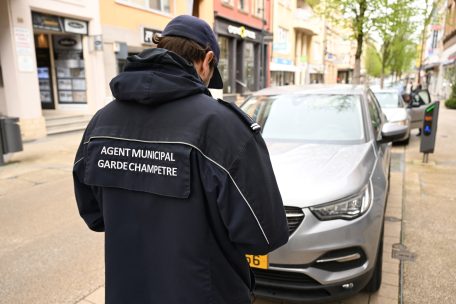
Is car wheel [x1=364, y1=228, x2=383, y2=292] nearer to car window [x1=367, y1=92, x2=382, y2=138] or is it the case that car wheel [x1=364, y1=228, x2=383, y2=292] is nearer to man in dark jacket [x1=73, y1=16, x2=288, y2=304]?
car window [x1=367, y1=92, x2=382, y2=138]

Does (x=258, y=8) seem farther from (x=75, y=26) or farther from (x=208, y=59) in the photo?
(x=208, y=59)

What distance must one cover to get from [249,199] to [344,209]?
163 centimetres

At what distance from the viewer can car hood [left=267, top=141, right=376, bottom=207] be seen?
272 centimetres

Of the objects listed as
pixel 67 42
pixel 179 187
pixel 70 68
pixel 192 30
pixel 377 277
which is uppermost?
pixel 67 42

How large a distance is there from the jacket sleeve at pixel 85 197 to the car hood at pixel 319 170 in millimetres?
1344

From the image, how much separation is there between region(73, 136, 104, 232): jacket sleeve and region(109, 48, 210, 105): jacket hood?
41 centimetres

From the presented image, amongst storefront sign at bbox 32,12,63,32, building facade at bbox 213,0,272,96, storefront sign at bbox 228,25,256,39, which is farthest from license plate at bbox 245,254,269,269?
storefront sign at bbox 228,25,256,39

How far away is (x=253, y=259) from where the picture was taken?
2.67 m

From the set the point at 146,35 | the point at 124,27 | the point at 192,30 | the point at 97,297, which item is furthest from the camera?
the point at 146,35

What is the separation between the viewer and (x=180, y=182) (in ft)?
4.27

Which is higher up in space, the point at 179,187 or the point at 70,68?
the point at 70,68

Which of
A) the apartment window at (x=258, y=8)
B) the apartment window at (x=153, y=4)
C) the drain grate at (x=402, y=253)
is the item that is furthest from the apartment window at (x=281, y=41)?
the drain grate at (x=402, y=253)

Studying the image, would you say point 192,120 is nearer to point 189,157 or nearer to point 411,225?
point 189,157

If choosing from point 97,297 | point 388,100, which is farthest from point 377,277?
point 388,100
